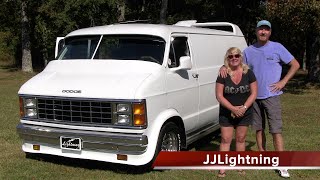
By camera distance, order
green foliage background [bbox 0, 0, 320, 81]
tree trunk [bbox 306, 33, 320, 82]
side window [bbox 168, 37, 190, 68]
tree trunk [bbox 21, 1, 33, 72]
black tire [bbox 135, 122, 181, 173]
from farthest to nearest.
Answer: tree trunk [bbox 21, 1, 33, 72]
tree trunk [bbox 306, 33, 320, 82]
green foliage background [bbox 0, 0, 320, 81]
side window [bbox 168, 37, 190, 68]
black tire [bbox 135, 122, 181, 173]

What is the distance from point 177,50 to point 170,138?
4.68ft

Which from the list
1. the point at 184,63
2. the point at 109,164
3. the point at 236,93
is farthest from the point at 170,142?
the point at 236,93

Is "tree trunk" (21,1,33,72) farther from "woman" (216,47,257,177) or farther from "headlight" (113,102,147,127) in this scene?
"woman" (216,47,257,177)

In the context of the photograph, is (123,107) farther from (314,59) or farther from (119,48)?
(314,59)

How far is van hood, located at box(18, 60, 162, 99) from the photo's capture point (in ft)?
18.4

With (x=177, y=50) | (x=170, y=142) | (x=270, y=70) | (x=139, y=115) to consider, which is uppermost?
(x=177, y=50)

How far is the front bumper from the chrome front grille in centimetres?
16

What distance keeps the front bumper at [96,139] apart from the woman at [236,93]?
111 centimetres

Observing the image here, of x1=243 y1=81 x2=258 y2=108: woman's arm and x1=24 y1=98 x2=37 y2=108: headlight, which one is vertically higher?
x1=243 y1=81 x2=258 y2=108: woman's arm

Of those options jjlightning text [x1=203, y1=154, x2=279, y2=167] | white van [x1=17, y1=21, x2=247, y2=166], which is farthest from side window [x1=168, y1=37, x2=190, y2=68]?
jjlightning text [x1=203, y1=154, x2=279, y2=167]

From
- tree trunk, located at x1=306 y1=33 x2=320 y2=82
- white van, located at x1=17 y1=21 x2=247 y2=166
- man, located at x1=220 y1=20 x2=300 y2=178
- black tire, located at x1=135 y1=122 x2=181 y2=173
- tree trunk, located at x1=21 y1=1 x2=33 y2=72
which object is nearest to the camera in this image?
white van, located at x1=17 y1=21 x2=247 y2=166

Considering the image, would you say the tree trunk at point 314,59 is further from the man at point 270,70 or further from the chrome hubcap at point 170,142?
the chrome hubcap at point 170,142

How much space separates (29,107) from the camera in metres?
6.15

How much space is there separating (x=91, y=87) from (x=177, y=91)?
136 cm
